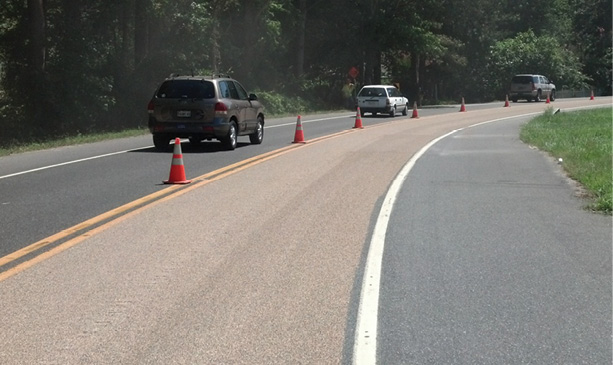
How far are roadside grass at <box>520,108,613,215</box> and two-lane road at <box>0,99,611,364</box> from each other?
936mm

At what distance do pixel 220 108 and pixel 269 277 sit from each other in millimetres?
13478

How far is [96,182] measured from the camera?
15.1m

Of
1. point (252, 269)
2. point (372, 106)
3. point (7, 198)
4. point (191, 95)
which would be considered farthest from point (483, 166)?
point (372, 106)

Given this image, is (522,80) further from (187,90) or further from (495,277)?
(495,277)

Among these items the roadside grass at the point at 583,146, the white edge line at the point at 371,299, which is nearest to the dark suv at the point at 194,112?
the roadside grass at the point at 583,146

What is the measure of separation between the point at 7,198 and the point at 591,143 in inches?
585

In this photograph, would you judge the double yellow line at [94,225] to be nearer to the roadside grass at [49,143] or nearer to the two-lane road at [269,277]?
the two-lane road at [269,277]

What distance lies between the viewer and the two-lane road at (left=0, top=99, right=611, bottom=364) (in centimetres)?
613

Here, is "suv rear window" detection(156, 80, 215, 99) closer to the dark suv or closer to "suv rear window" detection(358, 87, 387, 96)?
the dark suv

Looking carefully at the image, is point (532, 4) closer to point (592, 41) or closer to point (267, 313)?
point (592, 41)

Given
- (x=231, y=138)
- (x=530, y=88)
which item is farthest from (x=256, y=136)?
(x=530, y=88)

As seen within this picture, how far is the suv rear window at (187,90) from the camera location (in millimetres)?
21438

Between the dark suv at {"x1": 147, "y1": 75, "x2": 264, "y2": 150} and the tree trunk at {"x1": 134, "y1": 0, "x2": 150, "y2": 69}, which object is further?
the tree trunk at {"x1": 134, "y1": 0, "x2": 150, "y2": 69}

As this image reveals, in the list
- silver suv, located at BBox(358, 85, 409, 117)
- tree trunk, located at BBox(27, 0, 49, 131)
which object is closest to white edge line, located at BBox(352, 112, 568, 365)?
tree trunk, located at BBox(27, 0, 49, 131)
